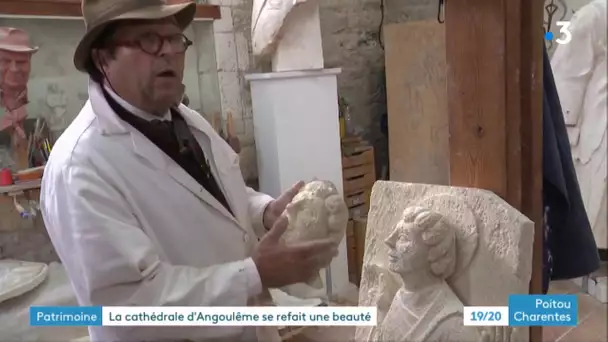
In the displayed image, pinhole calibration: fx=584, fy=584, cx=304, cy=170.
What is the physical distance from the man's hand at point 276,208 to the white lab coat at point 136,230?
72 mm

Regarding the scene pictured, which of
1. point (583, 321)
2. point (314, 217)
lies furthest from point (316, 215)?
point (583, 321)

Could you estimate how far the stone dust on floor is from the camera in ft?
2.44

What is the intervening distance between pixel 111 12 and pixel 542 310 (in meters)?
0.91

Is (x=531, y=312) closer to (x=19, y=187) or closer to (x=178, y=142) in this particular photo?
(x=178, y=142)

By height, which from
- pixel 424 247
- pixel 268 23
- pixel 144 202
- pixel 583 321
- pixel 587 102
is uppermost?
pixel 268 23

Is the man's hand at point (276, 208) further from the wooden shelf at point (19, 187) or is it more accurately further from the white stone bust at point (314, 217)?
the wooden shelf at point (19, 187)

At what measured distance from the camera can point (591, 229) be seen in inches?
47.7

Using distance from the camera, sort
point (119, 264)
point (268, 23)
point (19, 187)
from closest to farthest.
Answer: point (119, 264) < point (19, 187) < point (268, 23)

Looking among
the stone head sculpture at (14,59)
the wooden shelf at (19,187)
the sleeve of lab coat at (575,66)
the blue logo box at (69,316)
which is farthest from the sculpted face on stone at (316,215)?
the stone head sculpture at (14,59)

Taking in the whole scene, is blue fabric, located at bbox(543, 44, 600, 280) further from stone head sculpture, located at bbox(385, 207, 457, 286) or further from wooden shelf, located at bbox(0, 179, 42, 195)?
wooden shelf, located at bbox(0, 179, 42, 195)

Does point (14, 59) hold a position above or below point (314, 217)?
above

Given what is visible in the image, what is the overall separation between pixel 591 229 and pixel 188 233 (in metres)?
0.82

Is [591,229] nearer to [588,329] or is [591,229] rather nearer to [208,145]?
[588,329]

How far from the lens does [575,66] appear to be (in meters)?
1.13
